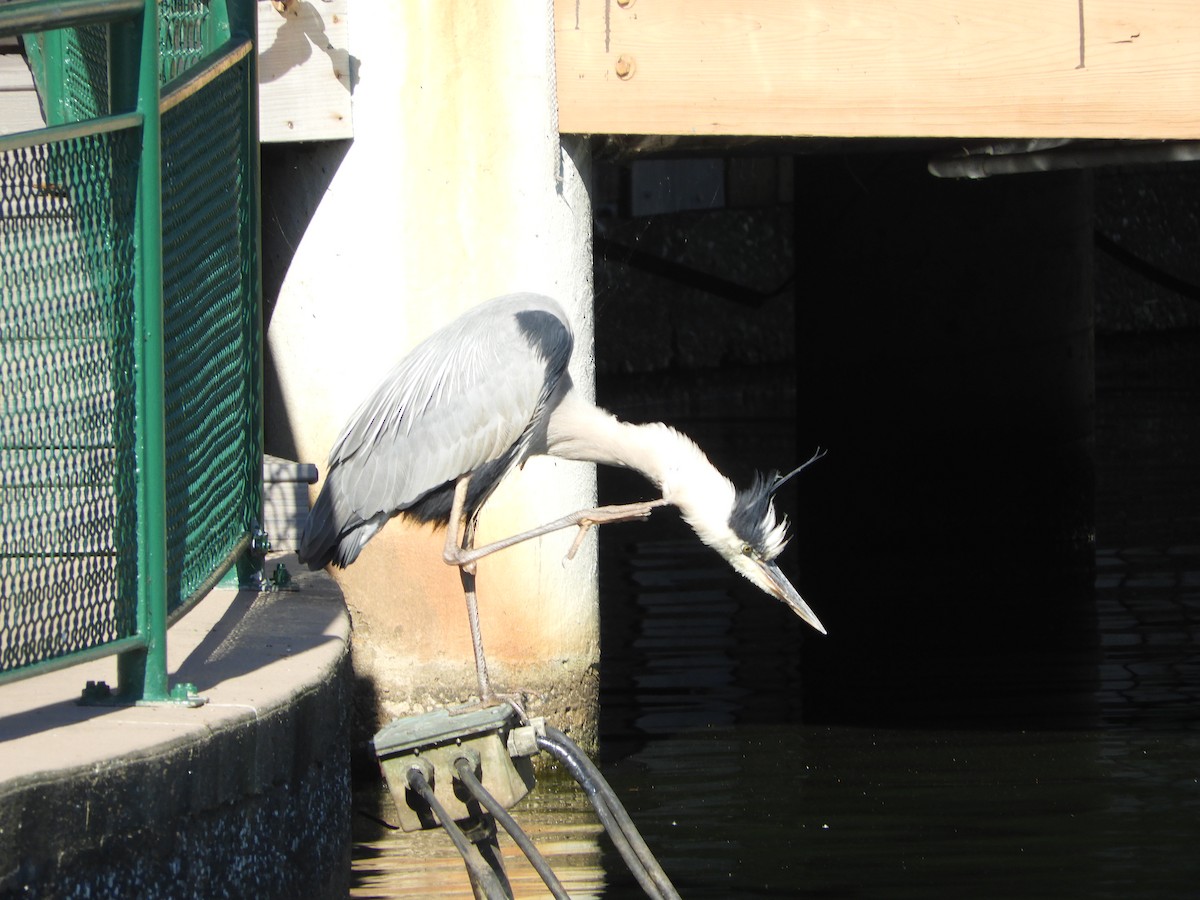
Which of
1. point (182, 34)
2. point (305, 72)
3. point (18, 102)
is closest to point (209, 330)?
point (182, 34)

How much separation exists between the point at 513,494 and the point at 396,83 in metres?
1.45

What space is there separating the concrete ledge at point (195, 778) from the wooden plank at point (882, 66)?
98.6 inches

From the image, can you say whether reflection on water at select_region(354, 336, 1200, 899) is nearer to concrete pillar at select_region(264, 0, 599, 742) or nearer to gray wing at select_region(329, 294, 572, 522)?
concrete pillar at select_region(264, 0, 599, 742)

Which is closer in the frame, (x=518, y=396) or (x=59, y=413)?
(x=59, y=413)

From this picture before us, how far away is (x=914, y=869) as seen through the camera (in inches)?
203

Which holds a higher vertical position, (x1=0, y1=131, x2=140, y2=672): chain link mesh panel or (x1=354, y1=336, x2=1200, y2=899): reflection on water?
(x1=0, y1=131, x2=140, y2=672): chain link mesh panel

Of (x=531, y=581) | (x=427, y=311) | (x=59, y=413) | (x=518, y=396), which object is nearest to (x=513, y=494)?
(x=531, y=581)

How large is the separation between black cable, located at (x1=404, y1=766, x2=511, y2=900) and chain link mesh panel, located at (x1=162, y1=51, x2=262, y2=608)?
66cm

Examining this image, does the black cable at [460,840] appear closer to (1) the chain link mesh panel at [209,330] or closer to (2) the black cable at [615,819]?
(2) the black cable at [615,819]

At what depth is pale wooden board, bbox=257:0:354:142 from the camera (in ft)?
19.0

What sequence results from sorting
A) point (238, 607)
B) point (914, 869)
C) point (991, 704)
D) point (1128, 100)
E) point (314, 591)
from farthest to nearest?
point (991, 704) < point (1128, 100) < point (914, 869) < point (314, 591) < point (238, 607)

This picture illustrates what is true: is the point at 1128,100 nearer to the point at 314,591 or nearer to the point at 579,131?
the point at 579,131

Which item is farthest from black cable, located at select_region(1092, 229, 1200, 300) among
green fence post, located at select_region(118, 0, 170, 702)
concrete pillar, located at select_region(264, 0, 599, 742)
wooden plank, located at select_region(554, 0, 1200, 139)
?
green fence post, located at select_region(118, 0, 170, 702)

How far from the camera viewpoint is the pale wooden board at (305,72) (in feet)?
19.0
